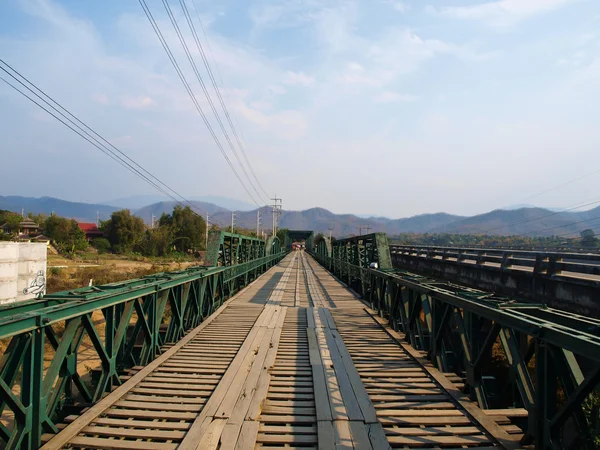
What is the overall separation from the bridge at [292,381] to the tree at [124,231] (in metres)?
62.6

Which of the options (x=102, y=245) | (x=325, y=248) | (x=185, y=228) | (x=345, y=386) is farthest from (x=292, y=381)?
(x=102, y=245)

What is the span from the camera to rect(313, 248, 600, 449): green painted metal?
10.0 ft

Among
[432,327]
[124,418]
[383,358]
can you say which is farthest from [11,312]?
[432,327]

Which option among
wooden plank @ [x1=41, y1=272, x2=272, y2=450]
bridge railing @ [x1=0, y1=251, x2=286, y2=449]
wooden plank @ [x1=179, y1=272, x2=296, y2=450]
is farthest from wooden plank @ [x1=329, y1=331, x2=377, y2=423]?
bridge railing @ [x1=0, y1=251, x2=286, y2=449]

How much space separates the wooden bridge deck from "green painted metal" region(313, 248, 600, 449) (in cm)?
34

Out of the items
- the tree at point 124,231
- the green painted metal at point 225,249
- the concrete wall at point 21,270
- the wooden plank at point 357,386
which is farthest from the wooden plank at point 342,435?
the tree at point 124,231

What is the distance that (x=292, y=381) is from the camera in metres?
5.00

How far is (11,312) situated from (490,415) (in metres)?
4.70

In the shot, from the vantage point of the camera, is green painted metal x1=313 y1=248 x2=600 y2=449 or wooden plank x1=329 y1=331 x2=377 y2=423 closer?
green painted metal x1=313 y1=248 x2=600 y2=449

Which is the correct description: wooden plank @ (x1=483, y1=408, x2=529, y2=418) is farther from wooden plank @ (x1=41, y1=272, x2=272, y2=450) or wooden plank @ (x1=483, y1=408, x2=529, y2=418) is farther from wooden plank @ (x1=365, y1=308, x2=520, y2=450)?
wooden plank @ (x1=41, y1=272, x2=272, y2=450)

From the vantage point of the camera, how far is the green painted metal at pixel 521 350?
3.05 m

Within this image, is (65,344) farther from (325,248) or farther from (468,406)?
(325,248)

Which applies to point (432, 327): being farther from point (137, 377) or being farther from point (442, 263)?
point (442, 263)

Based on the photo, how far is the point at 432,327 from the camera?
591 centimetres
